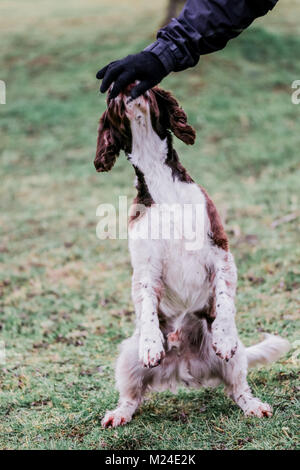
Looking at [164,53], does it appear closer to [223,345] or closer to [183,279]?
[183,279]

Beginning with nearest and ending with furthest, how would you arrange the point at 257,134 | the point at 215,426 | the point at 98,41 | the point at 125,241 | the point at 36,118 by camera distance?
the point at 215,426
the point at 125,241
the point at 257,134
the point at 36,118
the point at 98,41

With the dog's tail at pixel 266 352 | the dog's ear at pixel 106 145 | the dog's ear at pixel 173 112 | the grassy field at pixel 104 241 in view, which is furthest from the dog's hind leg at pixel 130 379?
the dog's ear at pixel 173 112

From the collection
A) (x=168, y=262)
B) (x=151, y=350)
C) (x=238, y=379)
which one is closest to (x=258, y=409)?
(x=238, y=379)

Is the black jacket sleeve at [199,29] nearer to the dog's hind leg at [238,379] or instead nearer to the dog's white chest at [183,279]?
the dog's white chest at [183,279]

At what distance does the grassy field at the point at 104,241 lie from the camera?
11.3 feet

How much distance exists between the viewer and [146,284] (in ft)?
10.6

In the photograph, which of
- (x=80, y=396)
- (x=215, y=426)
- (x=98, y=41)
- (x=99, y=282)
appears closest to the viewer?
(x=215, y=426)

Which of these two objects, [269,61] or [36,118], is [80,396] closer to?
[36,118]

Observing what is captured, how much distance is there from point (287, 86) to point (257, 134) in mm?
2449

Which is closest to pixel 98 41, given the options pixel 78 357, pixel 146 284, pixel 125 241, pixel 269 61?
pixel 269 61

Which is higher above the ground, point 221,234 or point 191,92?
point 191,92

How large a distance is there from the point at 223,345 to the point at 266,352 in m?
0.80

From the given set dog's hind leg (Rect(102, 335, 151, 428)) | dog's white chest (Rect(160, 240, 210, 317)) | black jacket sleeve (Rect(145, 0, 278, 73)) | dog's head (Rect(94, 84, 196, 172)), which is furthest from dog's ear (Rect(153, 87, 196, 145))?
dog's hind leg (Rect(102, 335, 151, 428))

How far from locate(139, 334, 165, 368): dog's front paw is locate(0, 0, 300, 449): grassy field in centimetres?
42
